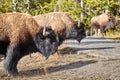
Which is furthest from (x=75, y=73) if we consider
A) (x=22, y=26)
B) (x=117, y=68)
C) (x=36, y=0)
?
(x=36, y=0)

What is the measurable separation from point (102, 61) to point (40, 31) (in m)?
2.55

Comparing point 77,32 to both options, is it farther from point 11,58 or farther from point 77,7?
point 77,7

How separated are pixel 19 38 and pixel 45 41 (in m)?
1.15

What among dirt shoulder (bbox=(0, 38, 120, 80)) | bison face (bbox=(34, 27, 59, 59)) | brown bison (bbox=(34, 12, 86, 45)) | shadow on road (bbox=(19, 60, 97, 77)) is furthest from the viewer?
brown bison (bbox=(34, 12, 86, 45))

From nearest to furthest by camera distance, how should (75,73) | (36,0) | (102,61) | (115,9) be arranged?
1. (75,73)
2. (102,61)
3. (115,9)
4. (36,0)

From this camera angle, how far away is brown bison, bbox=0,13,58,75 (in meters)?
12.9

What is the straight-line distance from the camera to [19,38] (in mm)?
12938

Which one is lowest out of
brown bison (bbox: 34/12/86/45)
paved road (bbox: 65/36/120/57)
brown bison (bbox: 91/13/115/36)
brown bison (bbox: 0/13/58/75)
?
brown bison (bbox: 91/13/115/36)

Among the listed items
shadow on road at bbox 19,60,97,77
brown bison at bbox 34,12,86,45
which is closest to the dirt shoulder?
shadow on road at bbox 19,60,97,77

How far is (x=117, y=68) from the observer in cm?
1305

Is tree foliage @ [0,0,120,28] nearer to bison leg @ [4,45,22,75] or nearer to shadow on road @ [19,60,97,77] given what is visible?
shadow on road @ [19,60,97,77]

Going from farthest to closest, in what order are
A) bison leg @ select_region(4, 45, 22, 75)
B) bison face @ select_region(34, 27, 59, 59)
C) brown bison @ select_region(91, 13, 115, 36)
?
1. brown bison @ select_region(91, 13, 115, 36)
2. bison face @ select_region(34, 27, 59, 59)
3. bison leg @ select_region(4, 45, 22, 75)

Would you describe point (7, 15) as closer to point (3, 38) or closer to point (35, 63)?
point (3, 38)

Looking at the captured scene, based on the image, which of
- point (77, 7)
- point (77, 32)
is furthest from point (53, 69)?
point (77, 7)
